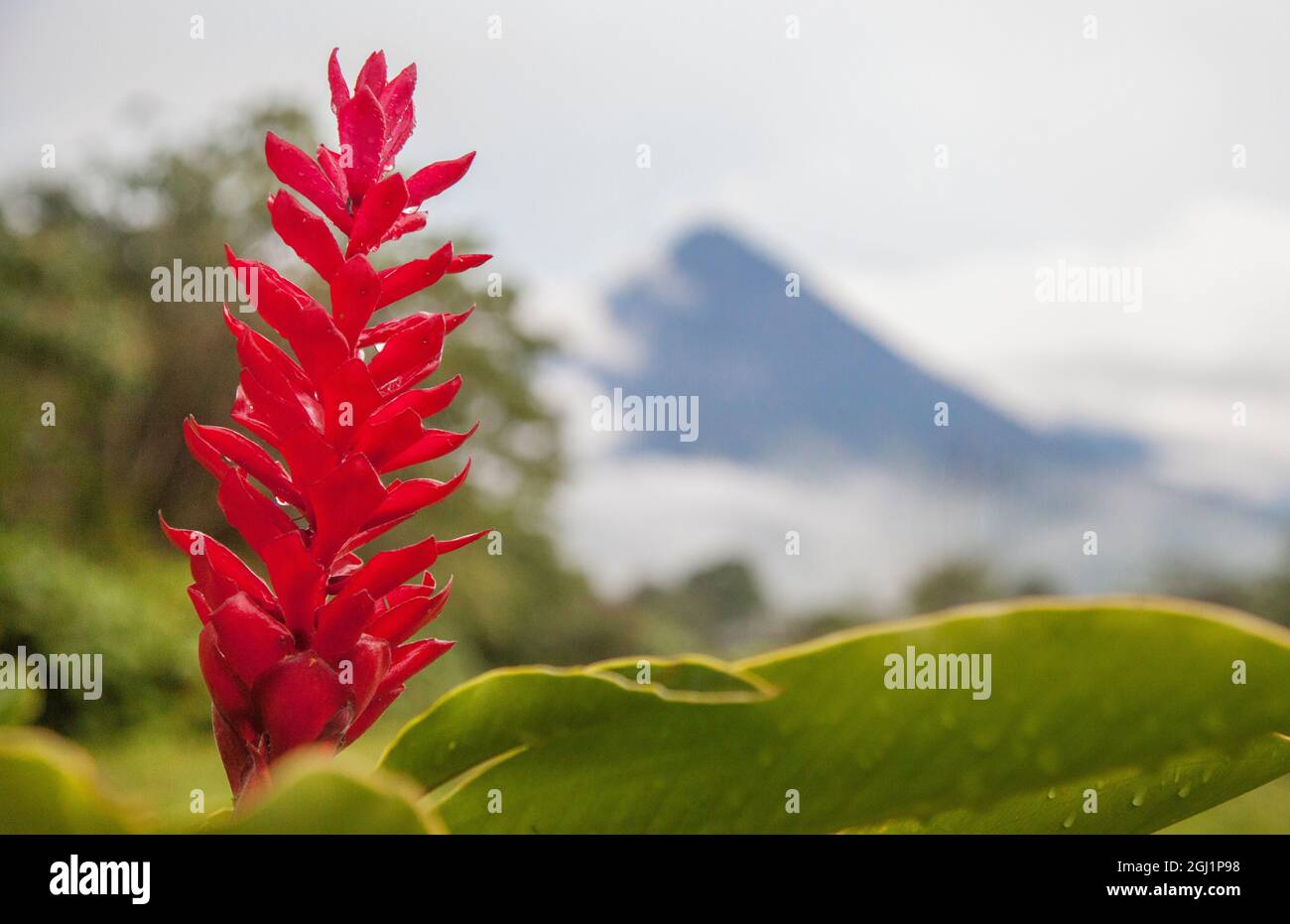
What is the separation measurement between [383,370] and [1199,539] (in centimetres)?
2631

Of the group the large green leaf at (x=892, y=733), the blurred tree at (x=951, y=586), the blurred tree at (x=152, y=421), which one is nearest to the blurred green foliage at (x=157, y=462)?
the blurred tree at (x=152, y=421)

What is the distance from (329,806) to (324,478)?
0.20m

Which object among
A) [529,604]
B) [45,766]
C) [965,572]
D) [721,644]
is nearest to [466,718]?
[45,766]

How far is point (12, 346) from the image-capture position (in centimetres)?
765

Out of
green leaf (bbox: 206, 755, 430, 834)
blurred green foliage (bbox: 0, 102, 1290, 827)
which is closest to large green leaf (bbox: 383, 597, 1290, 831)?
green leaf (bbox: 206, 755, 430, 834)

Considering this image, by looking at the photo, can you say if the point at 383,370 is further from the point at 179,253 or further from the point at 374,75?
the point at 179,253

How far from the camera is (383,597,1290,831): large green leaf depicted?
1.52ft

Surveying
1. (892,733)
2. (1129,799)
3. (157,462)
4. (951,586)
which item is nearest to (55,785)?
(892,733)

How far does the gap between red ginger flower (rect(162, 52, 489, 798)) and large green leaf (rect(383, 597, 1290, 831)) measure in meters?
0.07

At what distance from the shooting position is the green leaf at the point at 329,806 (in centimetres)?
31

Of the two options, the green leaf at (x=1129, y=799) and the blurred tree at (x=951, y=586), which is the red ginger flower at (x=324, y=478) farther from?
the blurred tree at (x=951, y=586)

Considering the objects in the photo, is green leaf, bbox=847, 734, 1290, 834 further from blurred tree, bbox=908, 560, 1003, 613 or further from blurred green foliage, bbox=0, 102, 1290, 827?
blurred tree, bbox=908, 560, 1003, 613

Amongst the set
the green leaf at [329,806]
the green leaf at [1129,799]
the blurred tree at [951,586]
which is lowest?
the green leaf at [1129,799]

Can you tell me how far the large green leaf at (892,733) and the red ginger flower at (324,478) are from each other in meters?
0.07
